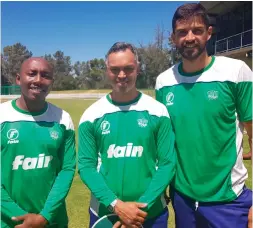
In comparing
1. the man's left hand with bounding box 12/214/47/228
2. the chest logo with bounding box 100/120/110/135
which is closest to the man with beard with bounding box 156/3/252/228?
the chest logo with bounding box 100/120/110/135

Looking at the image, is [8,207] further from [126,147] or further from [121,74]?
[121,74]

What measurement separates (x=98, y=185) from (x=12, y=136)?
83 cm

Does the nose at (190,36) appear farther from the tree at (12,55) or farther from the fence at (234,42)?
the tree at (12,55)

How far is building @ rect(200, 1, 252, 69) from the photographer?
27.2m

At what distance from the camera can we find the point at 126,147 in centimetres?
297

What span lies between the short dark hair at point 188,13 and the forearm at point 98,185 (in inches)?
57.6

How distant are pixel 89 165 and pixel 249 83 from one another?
1.53 meters

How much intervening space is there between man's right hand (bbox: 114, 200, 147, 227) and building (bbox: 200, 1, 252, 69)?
81.2ft

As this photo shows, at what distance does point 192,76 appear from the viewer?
3227 millimetres

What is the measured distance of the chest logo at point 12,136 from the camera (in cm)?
300

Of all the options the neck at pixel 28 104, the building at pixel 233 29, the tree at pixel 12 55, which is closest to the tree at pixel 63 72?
the tree at pixel 12 55

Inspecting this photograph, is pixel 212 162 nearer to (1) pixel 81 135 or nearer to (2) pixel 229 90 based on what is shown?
(2) pixel 229 90

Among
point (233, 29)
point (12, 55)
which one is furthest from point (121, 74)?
point (12, 55)

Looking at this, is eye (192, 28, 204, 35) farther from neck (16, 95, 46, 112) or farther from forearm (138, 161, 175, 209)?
neck (16, 95, 46, 112)
